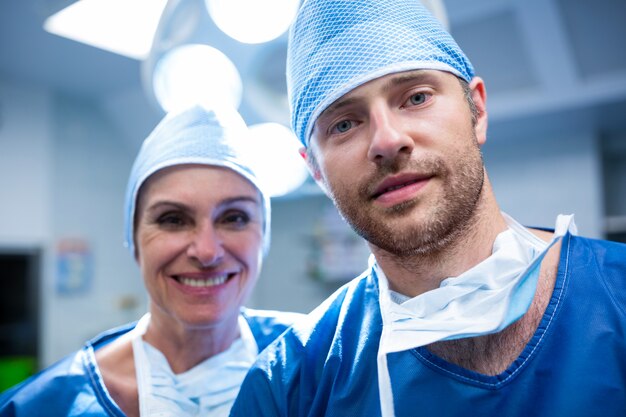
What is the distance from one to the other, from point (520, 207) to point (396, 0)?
1664 millimetres

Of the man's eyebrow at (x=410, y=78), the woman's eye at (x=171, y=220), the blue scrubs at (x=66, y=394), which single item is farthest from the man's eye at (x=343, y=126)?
the blue scrubs at (x=66, y=394)

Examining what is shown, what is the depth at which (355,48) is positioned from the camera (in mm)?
1040

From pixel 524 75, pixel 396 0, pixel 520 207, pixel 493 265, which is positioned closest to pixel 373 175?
pixel 493 265

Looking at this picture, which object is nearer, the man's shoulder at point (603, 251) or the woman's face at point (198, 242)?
the man's shoulder at point (603, 251)

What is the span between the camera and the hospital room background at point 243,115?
1.71 m

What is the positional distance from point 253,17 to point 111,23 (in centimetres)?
153

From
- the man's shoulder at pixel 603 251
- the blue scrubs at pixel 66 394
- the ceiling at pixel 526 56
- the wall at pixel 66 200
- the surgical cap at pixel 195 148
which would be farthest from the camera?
the wall at pixel 66 200

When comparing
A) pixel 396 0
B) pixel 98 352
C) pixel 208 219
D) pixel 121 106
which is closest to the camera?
pixel 396 0

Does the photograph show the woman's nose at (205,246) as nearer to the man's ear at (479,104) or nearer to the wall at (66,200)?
the man's ear at (479,104)

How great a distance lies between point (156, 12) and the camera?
2.64 m

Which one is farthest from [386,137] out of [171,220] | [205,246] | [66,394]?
[66,394]

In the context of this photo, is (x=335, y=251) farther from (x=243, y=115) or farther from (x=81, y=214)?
(x=81, y=214)

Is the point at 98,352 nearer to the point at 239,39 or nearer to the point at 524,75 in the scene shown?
the point at 239,39

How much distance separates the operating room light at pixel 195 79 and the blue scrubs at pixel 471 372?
741mm
